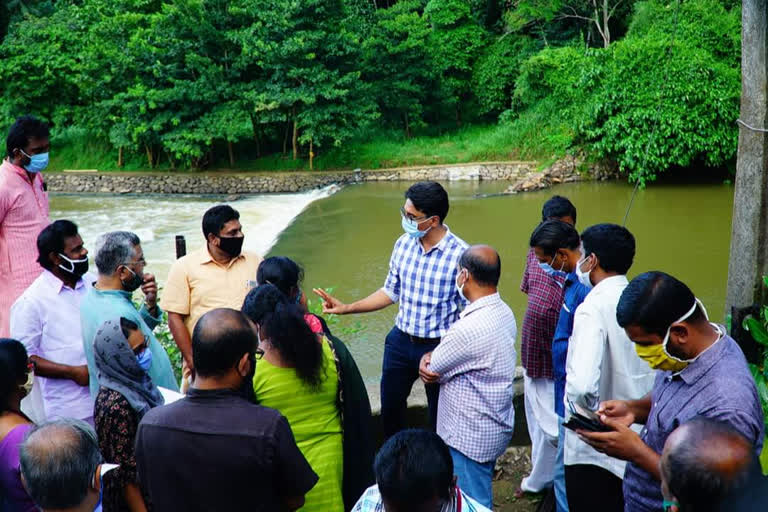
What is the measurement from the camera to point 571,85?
18516 millimetres

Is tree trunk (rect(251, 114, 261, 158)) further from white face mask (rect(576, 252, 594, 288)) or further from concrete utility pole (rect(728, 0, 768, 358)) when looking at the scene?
white face mask (rect(576, 252, 594, 288))

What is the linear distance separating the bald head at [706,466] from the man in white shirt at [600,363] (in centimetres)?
110

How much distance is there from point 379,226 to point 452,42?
11.8 m

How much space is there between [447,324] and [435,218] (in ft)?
1.92

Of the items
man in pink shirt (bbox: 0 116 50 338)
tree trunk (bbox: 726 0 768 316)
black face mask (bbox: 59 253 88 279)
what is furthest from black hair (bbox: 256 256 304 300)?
tree trunk (bbox: 726 0 768 316)

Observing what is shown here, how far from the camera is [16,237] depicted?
3785 millimetres

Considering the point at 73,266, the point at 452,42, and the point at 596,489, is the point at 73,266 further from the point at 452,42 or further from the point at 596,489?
the point at 452,42

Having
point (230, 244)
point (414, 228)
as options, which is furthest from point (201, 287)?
point (414, 228)

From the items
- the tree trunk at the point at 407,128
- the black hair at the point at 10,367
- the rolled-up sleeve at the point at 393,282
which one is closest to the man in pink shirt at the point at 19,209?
the black hair at the point at 10,367

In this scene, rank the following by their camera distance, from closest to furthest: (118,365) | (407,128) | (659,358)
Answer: (659,358), (118,365), (407,128)

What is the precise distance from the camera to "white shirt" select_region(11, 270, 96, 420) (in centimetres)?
305

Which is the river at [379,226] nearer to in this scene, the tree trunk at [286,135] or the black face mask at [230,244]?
the tree trunk at [286,135]

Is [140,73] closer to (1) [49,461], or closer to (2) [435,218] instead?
(2) [435,218]

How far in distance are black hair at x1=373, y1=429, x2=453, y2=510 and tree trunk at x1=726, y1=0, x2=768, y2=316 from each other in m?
2.67
